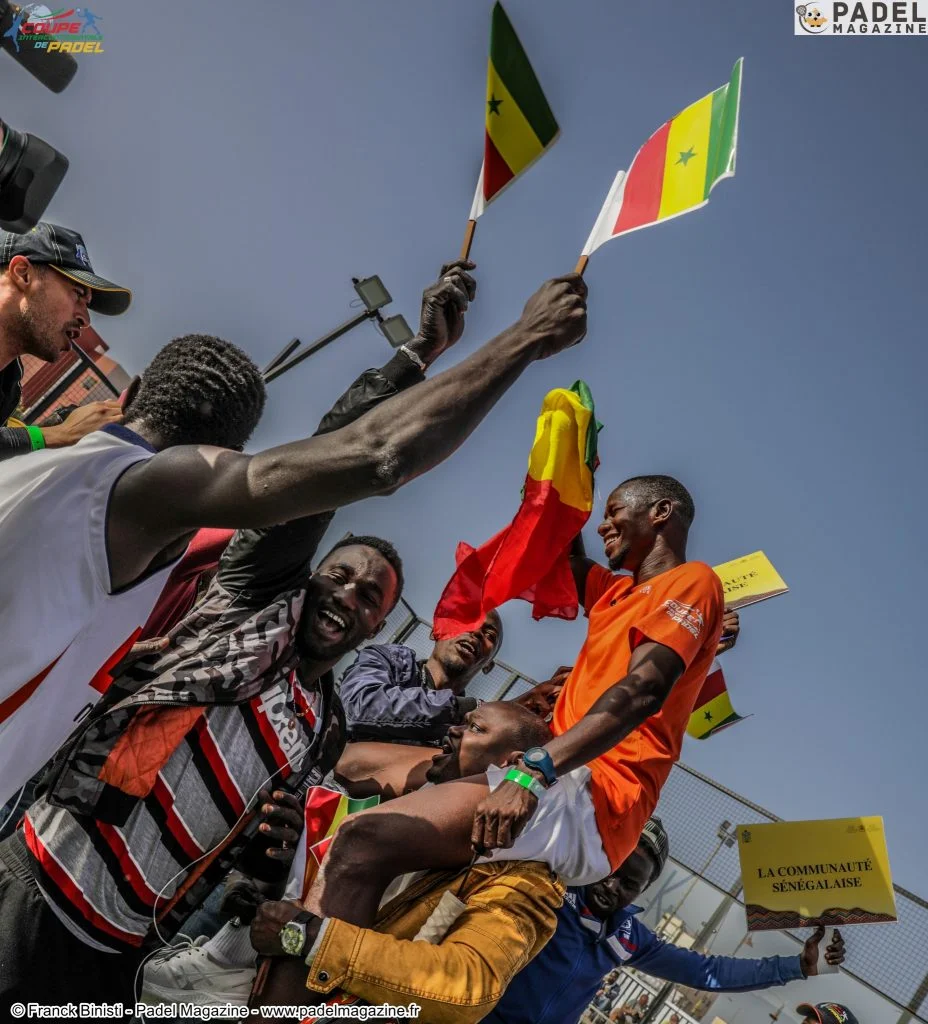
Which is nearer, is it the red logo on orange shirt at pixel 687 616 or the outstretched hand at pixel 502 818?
the outstretched hand at pixel 502 818

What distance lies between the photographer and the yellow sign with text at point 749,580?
177 inches

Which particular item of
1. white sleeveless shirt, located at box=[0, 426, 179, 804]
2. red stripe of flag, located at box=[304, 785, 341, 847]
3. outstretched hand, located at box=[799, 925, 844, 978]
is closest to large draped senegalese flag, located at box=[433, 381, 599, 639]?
red stripe of flag, located at box=[304, 785, 341, 847]

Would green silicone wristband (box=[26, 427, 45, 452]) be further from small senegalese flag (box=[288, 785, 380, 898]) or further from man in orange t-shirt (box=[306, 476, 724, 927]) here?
man in orange t-shirt (box=[306, 476, 724, 927])

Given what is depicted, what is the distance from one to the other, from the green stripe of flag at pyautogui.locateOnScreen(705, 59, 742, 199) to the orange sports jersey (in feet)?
5.12

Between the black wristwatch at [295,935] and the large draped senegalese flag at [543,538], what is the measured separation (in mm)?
1794

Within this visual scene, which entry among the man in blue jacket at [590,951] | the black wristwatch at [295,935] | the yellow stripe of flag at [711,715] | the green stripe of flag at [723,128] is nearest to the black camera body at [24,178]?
the green stripe of flag at [723,128]

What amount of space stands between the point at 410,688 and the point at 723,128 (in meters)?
3.04

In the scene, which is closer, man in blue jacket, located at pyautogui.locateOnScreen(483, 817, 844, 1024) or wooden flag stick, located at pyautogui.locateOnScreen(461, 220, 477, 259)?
wooden flag stick, located at pyautogui.locateOnScreen(461, 220, 477, 259)

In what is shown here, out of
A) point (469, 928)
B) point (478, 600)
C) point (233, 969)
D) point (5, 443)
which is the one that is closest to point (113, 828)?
point (233, 969)

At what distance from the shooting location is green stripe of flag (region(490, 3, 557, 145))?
2.91 m

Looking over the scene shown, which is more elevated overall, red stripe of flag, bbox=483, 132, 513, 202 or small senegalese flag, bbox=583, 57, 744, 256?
small senegalese flag, bbox=583, 57, 744, 256

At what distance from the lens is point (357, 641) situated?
2.79 meters

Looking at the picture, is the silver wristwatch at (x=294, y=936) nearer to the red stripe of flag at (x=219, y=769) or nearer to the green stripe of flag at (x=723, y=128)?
the red stripe of flag at (x=219, y=769)

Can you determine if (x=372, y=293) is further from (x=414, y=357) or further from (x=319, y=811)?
(x=319, y=811)
